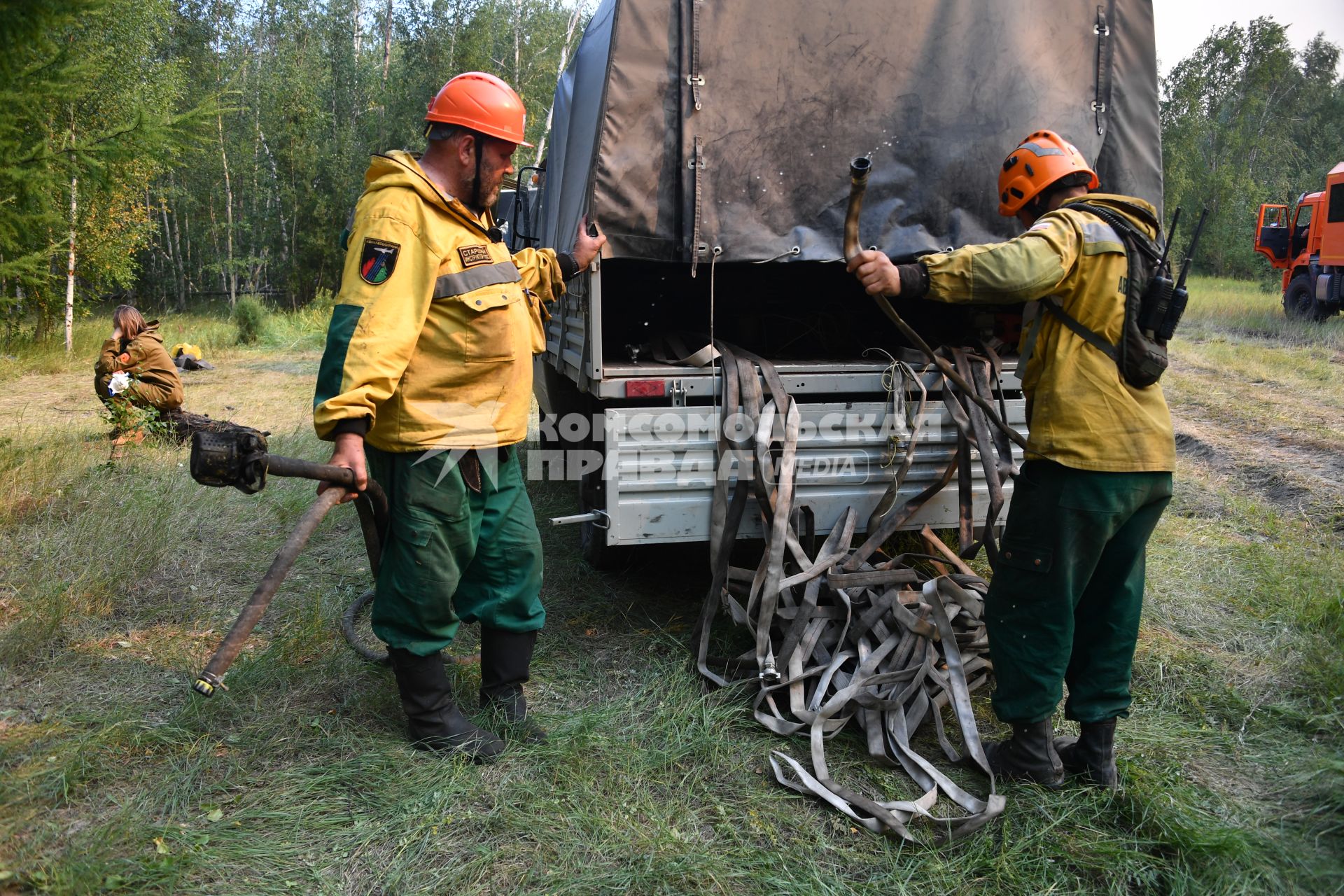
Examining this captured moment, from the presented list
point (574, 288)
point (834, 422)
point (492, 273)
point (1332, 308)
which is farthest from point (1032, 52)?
point (1332, 308)

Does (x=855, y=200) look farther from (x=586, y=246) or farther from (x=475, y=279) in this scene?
(x=586, y=246)

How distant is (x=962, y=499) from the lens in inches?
147

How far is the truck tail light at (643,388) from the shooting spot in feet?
12.0

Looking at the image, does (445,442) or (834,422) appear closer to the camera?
(445,442)

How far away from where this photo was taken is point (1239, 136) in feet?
102

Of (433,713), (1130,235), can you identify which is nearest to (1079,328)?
(1130,235)

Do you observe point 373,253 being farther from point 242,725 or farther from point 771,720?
point 771,720

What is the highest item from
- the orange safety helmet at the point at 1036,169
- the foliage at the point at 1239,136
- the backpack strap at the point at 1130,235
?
the foliage at the point at 1239,136

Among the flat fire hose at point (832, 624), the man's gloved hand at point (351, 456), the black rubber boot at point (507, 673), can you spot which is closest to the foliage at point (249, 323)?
the flat fire hose at point (832, 624)

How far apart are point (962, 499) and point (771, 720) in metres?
1.24

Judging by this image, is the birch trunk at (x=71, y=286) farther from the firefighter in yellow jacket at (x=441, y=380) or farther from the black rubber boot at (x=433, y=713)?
the black rubber boot at (x=433, y=713)

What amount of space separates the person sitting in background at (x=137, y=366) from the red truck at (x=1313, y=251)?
17006 mm

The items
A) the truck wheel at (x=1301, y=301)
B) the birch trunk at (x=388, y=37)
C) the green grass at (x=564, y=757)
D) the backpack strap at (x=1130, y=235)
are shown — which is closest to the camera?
the green grass at (x=564, y=757)

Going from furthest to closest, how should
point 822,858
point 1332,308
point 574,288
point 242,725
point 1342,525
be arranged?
1. point 1332,308
2. point 1342,525
3. point 574,288
4. point 242,725
5. point 822,858
